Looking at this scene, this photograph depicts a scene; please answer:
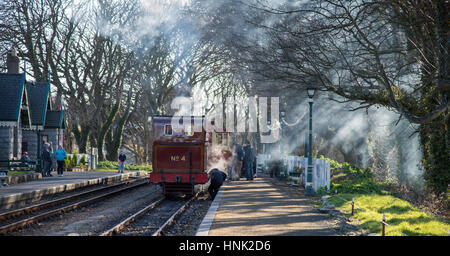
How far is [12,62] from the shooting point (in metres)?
35.3

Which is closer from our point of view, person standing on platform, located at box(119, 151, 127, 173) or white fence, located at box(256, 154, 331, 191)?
white fence, located at box(256, 154, 331, 191)

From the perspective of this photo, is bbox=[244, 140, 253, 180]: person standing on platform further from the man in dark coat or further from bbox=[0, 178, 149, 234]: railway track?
bbox=[0, 178, 149, 234]: railway track

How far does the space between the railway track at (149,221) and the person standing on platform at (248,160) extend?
7.52 m

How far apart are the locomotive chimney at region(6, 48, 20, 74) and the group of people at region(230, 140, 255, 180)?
18.4m

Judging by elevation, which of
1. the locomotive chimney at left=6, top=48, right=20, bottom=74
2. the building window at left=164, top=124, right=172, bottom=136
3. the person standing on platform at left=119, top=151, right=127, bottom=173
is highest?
the locomotive chimney at left=6, top=48, right=20, bottom=74

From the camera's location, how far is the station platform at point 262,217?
10.3 m

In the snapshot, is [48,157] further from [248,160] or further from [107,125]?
[107,125]

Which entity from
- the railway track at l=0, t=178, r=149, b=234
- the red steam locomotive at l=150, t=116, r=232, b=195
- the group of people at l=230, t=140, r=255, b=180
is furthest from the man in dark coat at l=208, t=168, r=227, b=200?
the group of people at l=230, t=140, r=255, b=180

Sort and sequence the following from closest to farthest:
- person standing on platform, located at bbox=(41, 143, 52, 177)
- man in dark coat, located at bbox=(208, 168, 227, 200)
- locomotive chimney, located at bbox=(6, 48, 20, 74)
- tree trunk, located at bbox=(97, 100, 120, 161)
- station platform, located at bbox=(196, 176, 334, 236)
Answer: station platform, located at bbox=(196, 176, 334, 236)
man in dark coat, located at bbox=(208, 168, 227, 200)
person standing on platform, located at bbox=(41, 143, 52, 177)
locomotive chimney, located at bbox=(6, 48, 20, 74)
tree trunk, located at bbox=(97, 100, 120, 161)

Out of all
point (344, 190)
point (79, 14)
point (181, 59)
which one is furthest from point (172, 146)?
point (79, 14)

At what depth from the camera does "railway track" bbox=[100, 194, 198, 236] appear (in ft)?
37.6

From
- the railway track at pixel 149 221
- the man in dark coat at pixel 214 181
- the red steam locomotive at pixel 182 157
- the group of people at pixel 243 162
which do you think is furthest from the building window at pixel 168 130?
the group of people at pixel 243 162

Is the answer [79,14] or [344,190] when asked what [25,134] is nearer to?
[79,14]

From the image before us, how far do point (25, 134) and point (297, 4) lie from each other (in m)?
23.6
